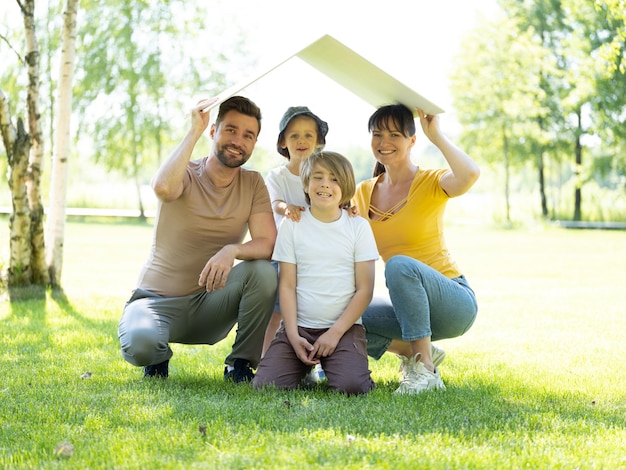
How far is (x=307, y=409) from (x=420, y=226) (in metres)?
1.30

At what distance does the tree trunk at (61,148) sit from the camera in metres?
7.79

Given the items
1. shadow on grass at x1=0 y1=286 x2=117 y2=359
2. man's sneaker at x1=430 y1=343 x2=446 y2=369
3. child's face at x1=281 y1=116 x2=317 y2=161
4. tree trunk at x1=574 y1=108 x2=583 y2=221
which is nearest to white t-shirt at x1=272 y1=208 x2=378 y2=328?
man's sneaker at x1=430 y1=343 x2=446 y2=369

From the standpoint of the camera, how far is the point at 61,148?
7.91 metres

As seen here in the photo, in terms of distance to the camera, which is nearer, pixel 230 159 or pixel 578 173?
pixel 230 159

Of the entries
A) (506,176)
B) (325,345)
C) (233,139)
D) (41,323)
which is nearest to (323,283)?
(325,345)

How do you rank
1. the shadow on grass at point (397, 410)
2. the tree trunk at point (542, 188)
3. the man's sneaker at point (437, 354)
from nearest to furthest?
the shadow on grass at point (397, 410) → the man's sneaker at point (437, 354) → the tree trunk at point (542, 188)

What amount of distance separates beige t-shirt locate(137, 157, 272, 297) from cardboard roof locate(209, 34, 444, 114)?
59 cm

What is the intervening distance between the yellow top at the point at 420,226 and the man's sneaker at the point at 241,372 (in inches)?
39.5

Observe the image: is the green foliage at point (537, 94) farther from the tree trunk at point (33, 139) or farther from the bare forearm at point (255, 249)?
the bare forearm at point (255, 249)

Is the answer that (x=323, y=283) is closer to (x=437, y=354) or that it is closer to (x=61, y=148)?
(x=437, y=354)

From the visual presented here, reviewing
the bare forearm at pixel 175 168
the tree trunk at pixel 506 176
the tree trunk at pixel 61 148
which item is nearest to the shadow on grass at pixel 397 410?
the bare forearm at pixel 175 168

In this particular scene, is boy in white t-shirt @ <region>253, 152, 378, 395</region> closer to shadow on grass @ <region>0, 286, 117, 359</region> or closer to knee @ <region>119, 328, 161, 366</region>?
knee @ <region>119, 328, 161, 366</region>

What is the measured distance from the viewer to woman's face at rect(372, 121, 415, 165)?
14.1 ft

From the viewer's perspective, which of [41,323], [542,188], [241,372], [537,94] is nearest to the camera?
[241,372]
